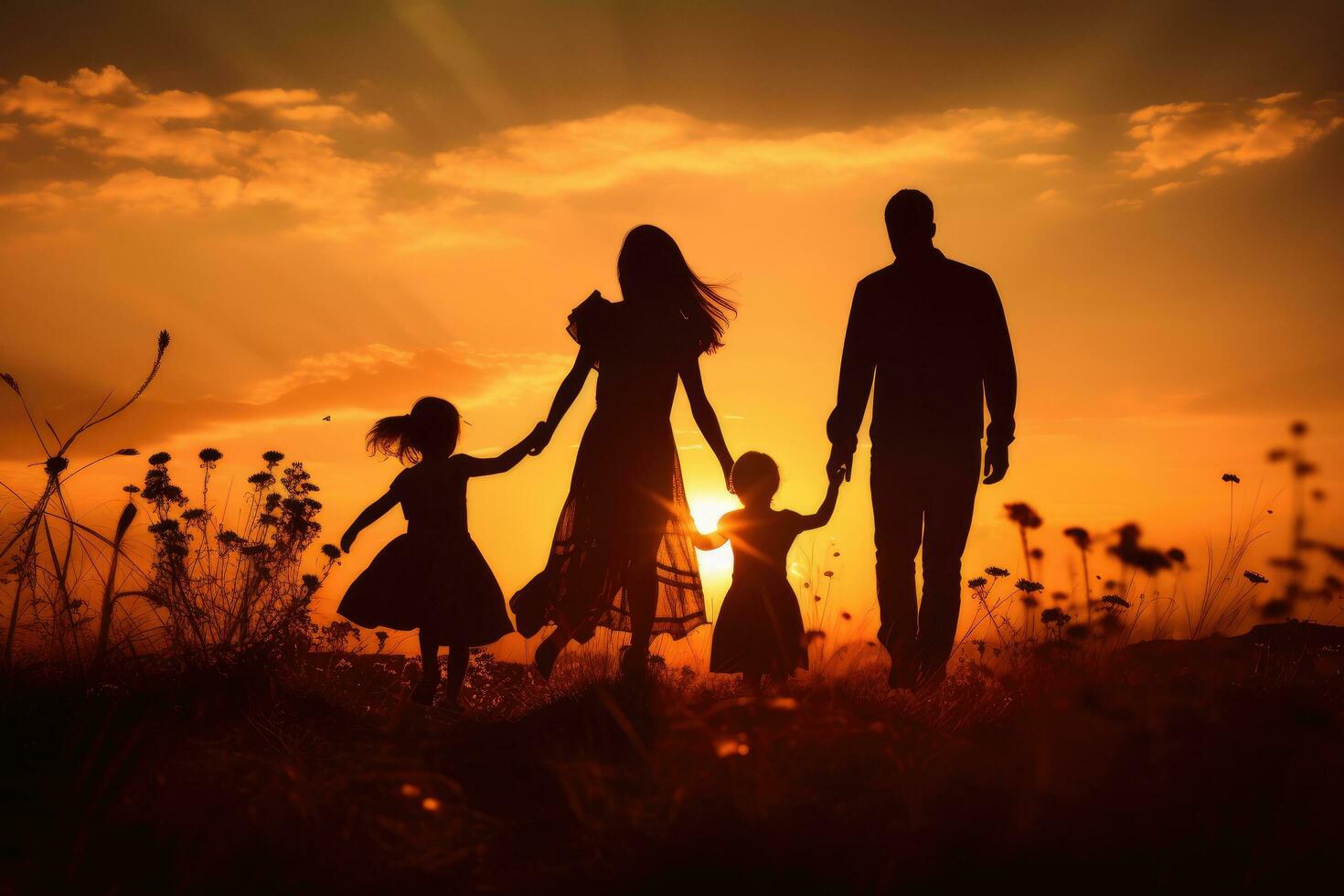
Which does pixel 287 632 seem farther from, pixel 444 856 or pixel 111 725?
pixel 444 856

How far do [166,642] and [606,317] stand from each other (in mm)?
3206

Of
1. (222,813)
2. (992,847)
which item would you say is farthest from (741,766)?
(222,813)

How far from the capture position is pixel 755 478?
6.88 meters

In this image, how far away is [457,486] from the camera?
698cm

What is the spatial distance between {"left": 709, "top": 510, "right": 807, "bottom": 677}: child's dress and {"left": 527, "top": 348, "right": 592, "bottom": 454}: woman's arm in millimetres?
1250

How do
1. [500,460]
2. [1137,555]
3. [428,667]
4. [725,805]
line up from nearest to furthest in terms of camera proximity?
[725,805], [1137,555], [428,667], [500,460]

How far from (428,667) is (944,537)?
328cm

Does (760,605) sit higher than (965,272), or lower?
lower

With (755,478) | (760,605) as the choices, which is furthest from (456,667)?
(755,478)

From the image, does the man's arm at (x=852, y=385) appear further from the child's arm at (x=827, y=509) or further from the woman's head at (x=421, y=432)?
the woman's head at (x=421, y=432)

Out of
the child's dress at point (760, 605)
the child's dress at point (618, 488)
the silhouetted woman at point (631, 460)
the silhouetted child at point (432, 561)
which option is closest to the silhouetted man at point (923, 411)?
the child's dress at point (760, 605)

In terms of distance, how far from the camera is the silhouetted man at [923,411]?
6.61 meters

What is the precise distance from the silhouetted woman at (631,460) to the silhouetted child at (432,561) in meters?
0.29

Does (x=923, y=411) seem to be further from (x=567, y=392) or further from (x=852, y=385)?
(x=567, y=392)
